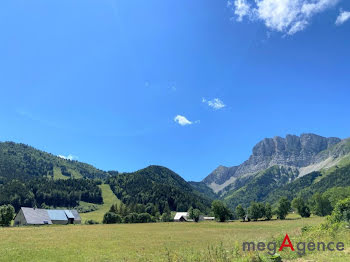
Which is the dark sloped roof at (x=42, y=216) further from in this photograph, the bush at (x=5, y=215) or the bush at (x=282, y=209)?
the bush at (x=282, y=209)

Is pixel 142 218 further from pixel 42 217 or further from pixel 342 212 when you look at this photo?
pixel 342 212

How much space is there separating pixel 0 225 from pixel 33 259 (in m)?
83.4

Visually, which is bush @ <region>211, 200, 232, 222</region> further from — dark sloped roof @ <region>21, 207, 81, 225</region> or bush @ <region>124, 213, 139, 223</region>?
dark sloped roof @ <region>21, 207, 81, 225</region>

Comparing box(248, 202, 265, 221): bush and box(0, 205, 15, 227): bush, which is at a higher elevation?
box(248, 202, 265, 221): bush

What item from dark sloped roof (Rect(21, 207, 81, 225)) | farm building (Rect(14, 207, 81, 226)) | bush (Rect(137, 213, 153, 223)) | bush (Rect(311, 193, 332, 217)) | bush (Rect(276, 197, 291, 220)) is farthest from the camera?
bush (Rect(276, 197, 291, 220))

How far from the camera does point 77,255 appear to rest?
1102 inches

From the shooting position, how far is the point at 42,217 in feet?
390

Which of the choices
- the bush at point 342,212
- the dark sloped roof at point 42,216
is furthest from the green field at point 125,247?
the dark sloped roof at point 42,216

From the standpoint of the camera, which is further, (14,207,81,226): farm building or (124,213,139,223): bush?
(124,213,139,223): bush

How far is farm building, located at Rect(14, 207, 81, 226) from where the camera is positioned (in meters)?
112

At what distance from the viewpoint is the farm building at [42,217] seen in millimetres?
112000

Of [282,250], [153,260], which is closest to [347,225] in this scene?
[282,250]

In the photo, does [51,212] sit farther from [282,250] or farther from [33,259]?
[282,250]

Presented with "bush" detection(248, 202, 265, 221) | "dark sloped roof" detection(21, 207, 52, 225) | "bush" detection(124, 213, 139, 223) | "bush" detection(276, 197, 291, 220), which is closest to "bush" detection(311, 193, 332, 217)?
"bush" detection(276, 197, 291, 220)
